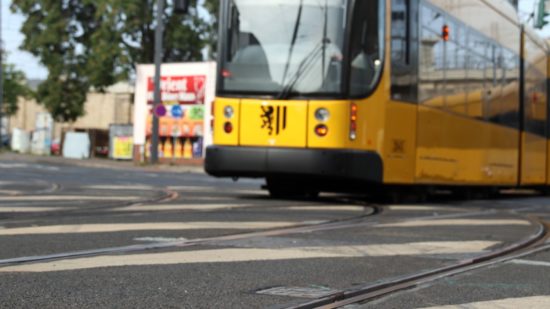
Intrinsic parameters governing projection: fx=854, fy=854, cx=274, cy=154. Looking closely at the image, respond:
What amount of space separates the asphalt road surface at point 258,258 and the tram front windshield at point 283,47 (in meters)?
2.10

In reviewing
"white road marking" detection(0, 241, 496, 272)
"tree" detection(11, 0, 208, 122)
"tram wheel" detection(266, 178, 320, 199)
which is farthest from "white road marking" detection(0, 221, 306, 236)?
"tree" detection(11, 0, 208, 122)

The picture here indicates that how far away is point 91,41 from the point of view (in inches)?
1767

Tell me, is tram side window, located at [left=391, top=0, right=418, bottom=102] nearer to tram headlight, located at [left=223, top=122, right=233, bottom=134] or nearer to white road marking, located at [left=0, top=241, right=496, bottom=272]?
tram headlight, located at [left=223, top=122, right=233, bottom=134]

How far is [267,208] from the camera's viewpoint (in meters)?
11.2

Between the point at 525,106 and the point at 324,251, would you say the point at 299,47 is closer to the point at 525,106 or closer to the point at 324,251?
the point at 324,251

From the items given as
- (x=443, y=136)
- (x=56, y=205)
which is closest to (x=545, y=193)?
(x=443, y=136)

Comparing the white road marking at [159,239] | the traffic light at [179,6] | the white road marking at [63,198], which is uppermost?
the traffic light at [179,6]

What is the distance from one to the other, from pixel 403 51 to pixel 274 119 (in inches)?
94.1

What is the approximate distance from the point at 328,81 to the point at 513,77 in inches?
302

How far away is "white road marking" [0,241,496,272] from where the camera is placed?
5.57 meters

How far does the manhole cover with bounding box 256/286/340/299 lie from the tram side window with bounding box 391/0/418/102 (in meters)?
7.90

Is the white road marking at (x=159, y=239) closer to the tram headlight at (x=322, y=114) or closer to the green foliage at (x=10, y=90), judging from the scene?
the tram headlight at (x=322, y=114)

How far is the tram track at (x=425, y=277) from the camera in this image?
4.77m

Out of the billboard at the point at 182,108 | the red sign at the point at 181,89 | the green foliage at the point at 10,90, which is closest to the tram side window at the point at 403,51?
the billboard at the point at 182,108
